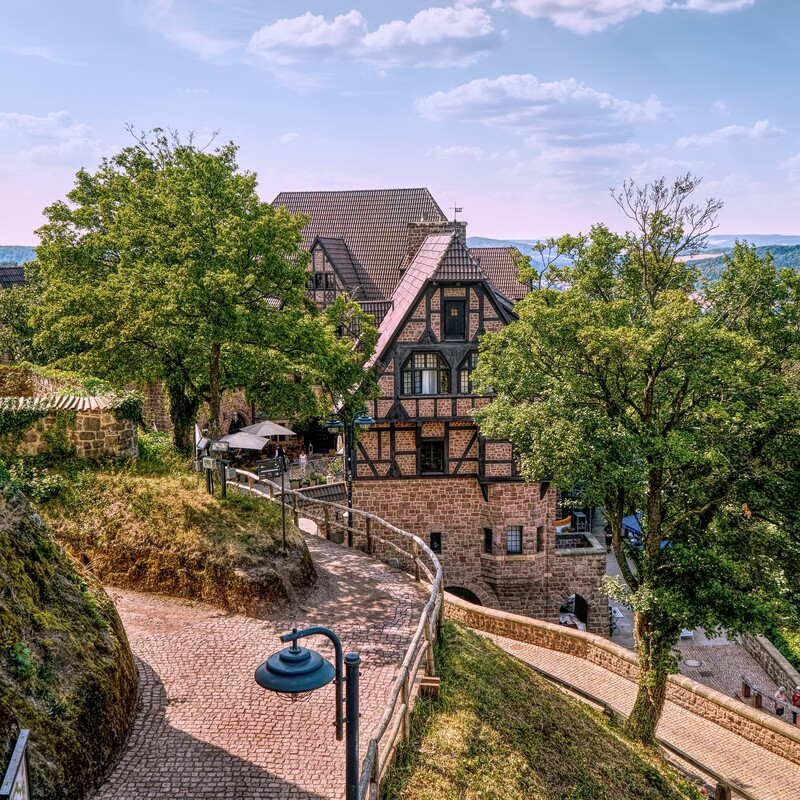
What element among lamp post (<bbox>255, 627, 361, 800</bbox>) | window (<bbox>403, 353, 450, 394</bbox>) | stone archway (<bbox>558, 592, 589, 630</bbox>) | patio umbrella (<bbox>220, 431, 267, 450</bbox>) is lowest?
stone archway (<bbox>558, 592, 589, 630</bbox>)

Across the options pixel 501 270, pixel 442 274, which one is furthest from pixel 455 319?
pixel 501 270

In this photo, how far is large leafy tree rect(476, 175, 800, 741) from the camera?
11828mm

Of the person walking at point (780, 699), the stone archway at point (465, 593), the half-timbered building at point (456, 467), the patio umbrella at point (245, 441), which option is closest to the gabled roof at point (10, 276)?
the half-timbered building at point (456, 467)

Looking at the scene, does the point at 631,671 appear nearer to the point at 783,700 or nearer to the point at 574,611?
the point at 783,700

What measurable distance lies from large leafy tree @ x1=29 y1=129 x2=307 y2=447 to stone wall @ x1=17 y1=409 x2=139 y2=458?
Answer: 2764 mm

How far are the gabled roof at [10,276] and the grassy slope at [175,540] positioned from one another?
35340 mm

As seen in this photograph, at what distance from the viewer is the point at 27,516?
8.77 metres

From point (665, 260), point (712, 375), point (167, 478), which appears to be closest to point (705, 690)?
point (712, 375)

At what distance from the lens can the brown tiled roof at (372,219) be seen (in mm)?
36594

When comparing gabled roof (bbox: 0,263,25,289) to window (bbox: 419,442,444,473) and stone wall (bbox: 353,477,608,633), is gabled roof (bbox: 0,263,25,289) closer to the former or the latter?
stone wall (bbox: 353,477,608,633)

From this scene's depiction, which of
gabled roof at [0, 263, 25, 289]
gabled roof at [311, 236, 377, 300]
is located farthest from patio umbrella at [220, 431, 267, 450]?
gabled roof at [0, 263, 25, 289]

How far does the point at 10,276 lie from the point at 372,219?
78.1ft

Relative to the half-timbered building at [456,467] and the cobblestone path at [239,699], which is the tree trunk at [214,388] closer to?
the cobblestone path at [239,699]

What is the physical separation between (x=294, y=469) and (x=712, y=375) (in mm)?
19243
